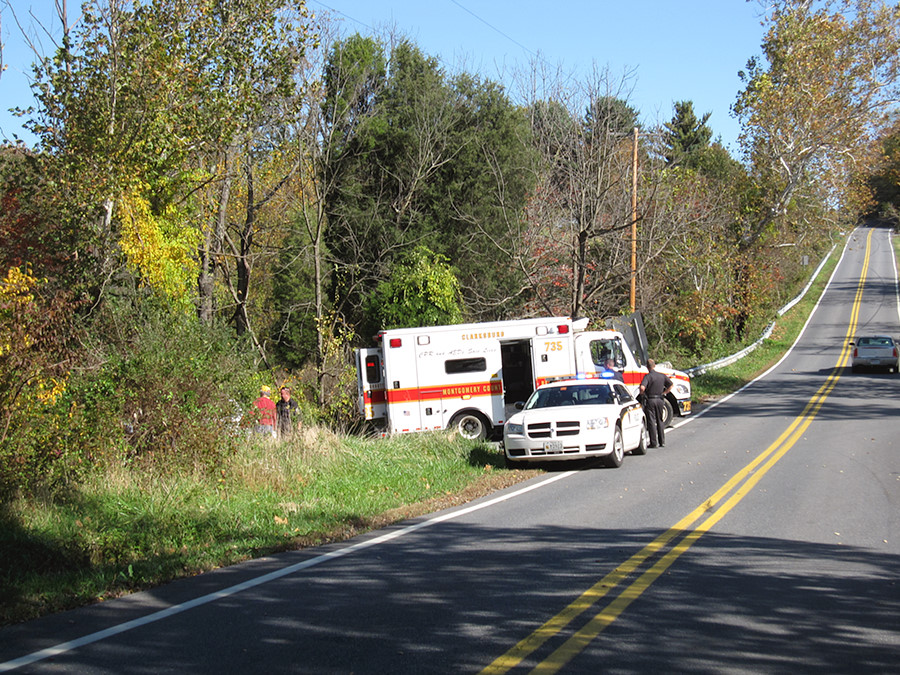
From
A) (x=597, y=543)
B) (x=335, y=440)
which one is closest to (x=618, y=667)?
(x=597, y=543)

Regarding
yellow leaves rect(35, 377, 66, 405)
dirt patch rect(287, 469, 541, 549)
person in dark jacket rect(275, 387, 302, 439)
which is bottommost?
dirt patch rect(287, 469, 541, 549)

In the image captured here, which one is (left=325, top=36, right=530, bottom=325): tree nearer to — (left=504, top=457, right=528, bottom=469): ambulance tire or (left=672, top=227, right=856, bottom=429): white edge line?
(left=672, top=227, right=856, bottom=429): white edge line

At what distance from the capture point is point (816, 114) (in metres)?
36.8

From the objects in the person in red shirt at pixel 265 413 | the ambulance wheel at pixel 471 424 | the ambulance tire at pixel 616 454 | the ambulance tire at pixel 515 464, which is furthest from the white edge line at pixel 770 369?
the person in red shirt at pixel 265 413

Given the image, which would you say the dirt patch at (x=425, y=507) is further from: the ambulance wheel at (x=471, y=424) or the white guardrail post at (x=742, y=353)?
the white guardrail post at (x=742, y=353)

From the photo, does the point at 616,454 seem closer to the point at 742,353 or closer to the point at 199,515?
the point at 199,515

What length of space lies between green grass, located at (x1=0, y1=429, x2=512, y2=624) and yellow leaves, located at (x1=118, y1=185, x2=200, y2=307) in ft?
22.3

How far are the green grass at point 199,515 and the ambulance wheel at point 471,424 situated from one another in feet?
19.5

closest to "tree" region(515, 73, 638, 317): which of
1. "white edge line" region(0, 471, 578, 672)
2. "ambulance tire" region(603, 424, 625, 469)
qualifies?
"ambulance tire" region(603, 424, 625, 469)

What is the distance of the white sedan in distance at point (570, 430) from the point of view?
1488 centimetres

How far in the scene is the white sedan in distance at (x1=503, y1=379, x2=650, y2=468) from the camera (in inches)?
586

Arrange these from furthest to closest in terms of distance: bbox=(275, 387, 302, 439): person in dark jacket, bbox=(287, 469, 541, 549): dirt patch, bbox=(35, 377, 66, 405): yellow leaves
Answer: bbox=(275, 387, 302, 439): person in dark jacket
bbox=(35, 377, 66, 405): yellow leaves
bbox=(287, 469, 541, 549): dirt patch

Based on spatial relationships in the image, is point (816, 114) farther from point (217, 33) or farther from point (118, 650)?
point (118, 650)

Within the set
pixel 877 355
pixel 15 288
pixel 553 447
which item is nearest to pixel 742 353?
pixel 877 355
